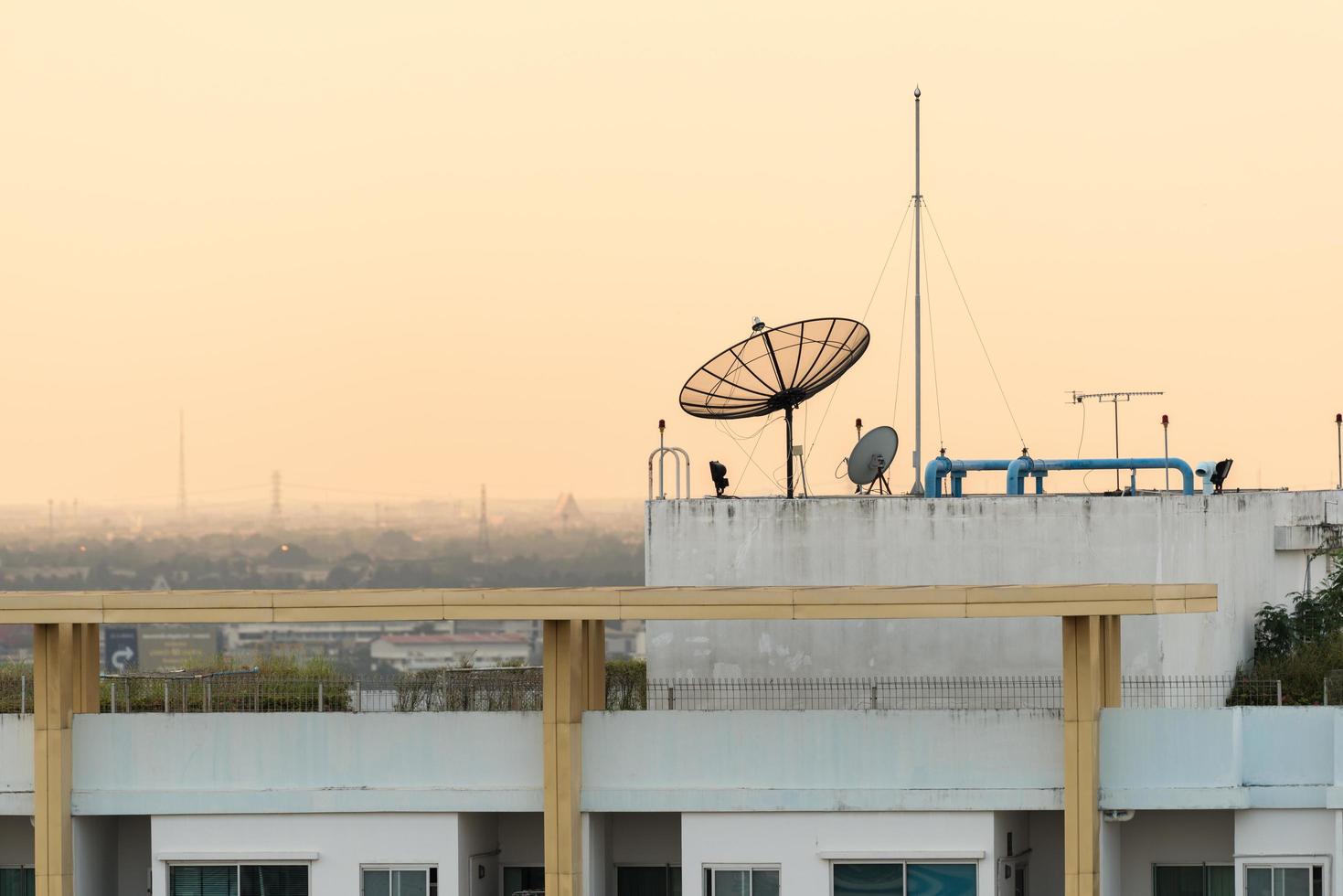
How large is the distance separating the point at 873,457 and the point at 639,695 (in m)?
6.62

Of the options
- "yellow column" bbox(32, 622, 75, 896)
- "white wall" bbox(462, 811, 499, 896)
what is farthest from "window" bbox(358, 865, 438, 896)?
"yellow column" bbox(32, 622, 75, 896)

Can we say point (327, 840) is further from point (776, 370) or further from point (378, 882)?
point (776, 370)

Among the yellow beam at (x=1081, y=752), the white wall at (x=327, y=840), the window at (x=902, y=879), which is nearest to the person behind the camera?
the yellow beam at (x=1081, y=752)

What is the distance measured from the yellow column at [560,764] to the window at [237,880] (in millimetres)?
4225

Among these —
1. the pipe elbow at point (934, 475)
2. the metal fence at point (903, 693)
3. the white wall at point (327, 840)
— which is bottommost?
the white wall at point (327, 840)

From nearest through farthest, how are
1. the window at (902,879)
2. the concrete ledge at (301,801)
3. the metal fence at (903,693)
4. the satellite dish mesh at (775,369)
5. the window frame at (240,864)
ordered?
the window at (902,879), the concrete ledge at (301,801), the window frame at (240,864), the metal fence at (903,693), the satellite dish mesh at (775,369)

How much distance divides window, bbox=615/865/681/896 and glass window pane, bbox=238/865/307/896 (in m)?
5.31

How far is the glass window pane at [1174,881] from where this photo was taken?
107 ft

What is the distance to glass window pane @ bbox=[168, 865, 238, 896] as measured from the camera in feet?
106

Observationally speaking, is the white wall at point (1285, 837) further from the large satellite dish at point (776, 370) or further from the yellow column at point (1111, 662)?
the large satellite dish at point (776, 370)

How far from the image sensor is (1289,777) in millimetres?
31172

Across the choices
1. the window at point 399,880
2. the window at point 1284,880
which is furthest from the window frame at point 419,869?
the window at point 1284,880

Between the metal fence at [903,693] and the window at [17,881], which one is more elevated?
the metal fence at [903,693]

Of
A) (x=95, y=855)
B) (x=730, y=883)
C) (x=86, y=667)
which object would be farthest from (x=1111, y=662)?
(x=95, y=855)
